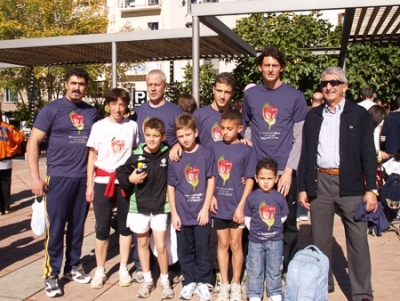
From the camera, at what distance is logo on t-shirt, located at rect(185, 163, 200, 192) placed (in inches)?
160

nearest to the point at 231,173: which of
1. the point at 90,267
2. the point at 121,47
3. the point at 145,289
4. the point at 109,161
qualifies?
the point at 109,161

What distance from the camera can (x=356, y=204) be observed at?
3.91m

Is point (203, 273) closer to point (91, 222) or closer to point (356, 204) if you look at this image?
point (356, 204)

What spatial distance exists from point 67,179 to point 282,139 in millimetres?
2025

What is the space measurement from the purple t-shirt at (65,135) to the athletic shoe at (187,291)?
4.71 ft

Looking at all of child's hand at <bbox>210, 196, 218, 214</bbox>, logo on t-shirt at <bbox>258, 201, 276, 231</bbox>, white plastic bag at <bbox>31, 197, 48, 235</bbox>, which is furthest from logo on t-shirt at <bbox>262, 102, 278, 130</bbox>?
white plastic bag at <bbox>31, 197, 48, 235</bbox>

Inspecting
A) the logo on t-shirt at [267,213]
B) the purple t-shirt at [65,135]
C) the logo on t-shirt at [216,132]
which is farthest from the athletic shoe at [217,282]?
the purple t-shirt at [65,135]

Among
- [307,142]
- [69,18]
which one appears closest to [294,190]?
[307,142]

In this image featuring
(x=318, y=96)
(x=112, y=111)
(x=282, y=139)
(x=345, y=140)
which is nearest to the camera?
(x=345, y=140)

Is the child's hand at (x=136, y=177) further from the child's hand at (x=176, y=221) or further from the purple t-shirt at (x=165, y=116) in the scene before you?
the purple t-shirt at (x=165, y=116)

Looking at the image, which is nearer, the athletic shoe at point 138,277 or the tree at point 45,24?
the athletic shoe at point 138,277

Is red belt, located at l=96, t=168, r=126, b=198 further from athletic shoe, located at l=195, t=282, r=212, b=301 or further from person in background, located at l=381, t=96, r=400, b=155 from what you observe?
person in background, located at l=381, t=96, r=400, b=155

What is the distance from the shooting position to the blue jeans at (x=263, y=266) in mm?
4004

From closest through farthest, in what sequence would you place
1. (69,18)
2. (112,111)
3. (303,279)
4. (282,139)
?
(303,279), (282,139), (112,111), (69,18)
